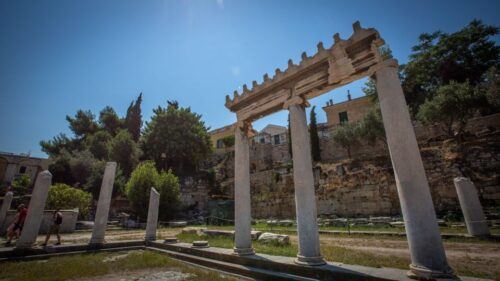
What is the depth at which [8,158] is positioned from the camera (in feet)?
113

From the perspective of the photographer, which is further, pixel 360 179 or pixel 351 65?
pixel 360 179

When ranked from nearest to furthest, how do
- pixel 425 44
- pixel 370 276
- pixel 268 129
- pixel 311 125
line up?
1. pixel 370 276
2. pixel 425 44
3. pixel 311 125
4. pixel 268 129

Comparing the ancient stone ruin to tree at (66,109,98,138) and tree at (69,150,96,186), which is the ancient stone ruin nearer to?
tree at (69,150,96,186)

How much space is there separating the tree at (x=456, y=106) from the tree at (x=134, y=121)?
44.0 metres

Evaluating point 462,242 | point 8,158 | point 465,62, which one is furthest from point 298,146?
point 8,158

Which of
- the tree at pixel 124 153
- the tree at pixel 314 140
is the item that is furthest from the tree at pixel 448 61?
the tree at pixel 124 153

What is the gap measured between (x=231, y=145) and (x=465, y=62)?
3224cm

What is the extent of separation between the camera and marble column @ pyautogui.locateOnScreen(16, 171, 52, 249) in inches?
328

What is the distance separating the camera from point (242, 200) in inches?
280

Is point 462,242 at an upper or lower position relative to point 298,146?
lower

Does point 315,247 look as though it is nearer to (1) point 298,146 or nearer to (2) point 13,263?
(1) point 298,146

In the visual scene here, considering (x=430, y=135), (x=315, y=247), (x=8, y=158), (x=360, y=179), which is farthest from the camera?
(x=8, y=158)

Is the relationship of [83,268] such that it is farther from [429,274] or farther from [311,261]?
[429,274]

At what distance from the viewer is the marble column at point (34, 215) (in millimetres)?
8344
